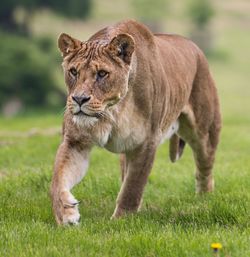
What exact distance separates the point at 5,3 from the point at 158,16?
70.9 ft

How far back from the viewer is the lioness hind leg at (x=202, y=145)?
7.65m

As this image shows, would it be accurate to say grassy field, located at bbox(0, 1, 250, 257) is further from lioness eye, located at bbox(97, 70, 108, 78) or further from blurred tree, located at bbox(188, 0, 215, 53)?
blurred tree, located at bbox(188, 0, 215, 53)

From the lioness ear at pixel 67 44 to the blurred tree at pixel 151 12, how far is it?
44006mm

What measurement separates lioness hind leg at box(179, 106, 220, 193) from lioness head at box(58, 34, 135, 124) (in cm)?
189

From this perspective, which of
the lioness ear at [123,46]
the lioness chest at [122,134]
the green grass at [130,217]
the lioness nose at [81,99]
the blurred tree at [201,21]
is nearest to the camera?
the green grass at [130,217]

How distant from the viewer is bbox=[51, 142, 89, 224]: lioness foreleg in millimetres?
5578

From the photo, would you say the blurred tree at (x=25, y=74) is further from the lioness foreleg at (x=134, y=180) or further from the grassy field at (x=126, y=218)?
the lioness foreleg at (x=134, y=180)

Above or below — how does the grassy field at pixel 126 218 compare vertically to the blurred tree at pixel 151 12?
above

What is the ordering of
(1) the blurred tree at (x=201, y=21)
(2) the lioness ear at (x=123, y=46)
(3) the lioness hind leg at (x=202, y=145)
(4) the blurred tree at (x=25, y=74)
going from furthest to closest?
(1) the blurred tree at (x=201, y=21), (4) the blurred tree at (x=25, y=74), (3) the lioness hind leg at (x=202, y=145), (2) the lioness ear at (x=123, y=46)

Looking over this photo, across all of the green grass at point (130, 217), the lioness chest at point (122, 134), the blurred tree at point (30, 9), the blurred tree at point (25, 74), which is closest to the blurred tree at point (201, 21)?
the blurred tree at point (30, 9)

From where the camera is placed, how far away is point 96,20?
4875cm

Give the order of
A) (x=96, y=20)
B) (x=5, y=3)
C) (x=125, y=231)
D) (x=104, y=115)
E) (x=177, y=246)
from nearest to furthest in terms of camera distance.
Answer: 1. (x=177, y=246)
2. (x=125, y=231)
3. (x=104, y=115)
4. (x=5, y=3)
5. (x=96, y=20)

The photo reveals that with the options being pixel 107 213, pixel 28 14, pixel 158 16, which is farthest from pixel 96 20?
pixel 107 213

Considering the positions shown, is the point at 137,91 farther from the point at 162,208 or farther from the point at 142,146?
the point at 162,208
